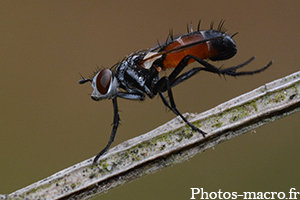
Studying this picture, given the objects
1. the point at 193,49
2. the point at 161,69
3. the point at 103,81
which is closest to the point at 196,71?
the point at 193,49

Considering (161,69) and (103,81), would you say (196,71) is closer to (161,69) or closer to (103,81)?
(161,69)

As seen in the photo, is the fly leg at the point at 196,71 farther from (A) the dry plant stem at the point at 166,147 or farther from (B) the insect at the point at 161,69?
(A) the dry plant stem at the point at 166,147

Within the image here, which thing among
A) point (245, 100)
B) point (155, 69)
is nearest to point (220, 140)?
point (245, 100)

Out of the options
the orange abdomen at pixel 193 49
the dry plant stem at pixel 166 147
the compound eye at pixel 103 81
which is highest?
the orange abdomen at pixel 193 49

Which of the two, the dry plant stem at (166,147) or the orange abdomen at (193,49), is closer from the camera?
the dry plant stem at (166,147)

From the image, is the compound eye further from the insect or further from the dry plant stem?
the dry plant stem

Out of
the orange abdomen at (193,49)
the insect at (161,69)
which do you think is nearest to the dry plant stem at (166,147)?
the insect at (161,69)

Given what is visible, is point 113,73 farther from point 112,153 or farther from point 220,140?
point 220,140
